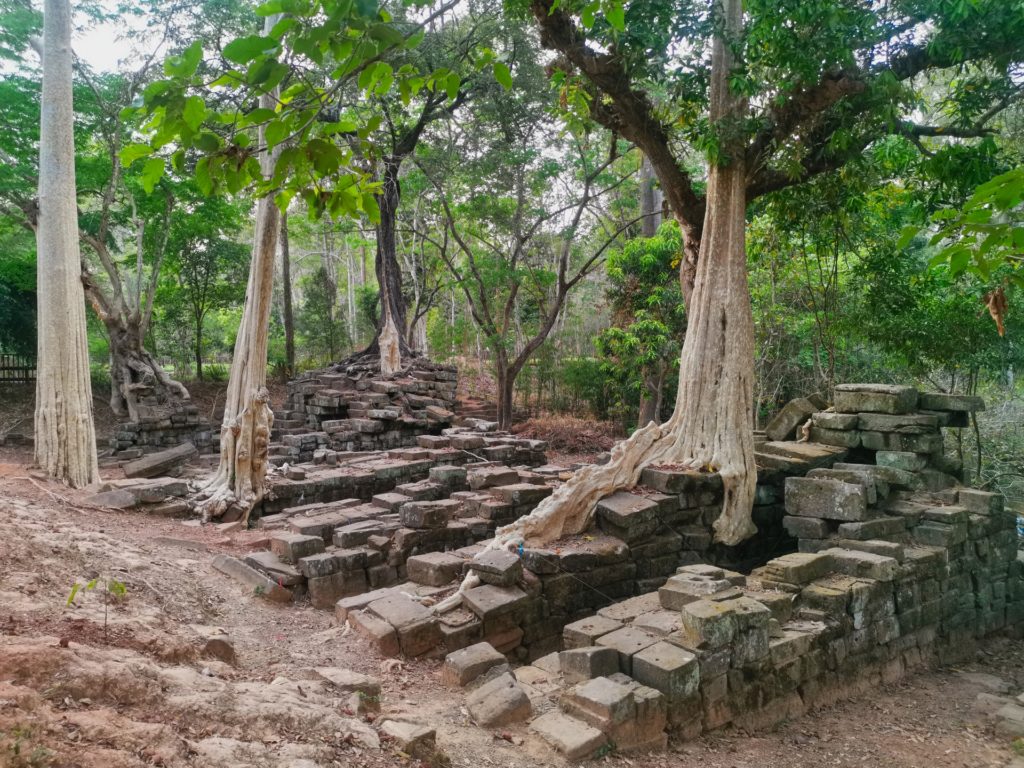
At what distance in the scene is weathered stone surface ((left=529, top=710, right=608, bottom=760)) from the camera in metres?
3.23

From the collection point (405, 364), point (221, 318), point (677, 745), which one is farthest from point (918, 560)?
point (221, 318)

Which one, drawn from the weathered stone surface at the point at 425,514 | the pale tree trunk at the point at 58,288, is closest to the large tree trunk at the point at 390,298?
the pale tree trunk at the point at 58,288

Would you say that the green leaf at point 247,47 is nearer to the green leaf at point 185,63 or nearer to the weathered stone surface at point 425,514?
the green leaf at point 185,63

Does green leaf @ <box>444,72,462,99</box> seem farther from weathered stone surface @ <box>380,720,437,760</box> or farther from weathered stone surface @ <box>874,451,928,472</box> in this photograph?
weathered stone surface @ <box>874,451,928,472</box>

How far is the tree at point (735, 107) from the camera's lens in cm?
560

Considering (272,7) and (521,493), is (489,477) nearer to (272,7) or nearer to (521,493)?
(521,493)

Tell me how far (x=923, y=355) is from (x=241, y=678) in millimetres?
10144

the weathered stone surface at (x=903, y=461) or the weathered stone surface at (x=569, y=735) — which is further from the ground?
the weathered stone surface at (x=903, y=461)

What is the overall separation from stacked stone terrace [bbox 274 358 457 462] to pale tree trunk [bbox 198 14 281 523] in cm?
223

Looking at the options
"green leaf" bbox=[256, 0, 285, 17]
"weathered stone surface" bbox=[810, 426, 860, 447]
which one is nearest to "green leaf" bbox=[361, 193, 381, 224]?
"green leaf" bbox=[256, 0, 285, 17]

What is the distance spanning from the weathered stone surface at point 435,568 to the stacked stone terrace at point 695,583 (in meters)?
0.02

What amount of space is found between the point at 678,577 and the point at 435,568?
75.1 inches

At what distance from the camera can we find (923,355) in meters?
9.73

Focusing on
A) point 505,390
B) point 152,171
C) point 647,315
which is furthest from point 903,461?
point 505,390
